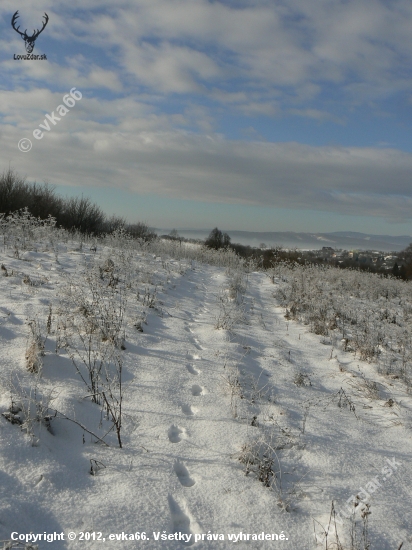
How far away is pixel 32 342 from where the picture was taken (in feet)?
12.9

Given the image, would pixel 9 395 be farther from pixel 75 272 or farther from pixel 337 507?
pixel 75 272

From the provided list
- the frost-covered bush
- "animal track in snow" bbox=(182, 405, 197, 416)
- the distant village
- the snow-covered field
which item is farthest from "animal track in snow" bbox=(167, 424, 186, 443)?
the distant village

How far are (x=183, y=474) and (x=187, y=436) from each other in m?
0.45

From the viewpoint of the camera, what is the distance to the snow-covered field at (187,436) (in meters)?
2.40

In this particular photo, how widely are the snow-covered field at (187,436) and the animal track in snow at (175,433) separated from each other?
0.01 meters

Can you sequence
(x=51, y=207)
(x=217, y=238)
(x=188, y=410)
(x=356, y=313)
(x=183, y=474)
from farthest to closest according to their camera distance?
(x=217, y=238)
(x=51, y=207)
(x=356, y=313)
(x=188, y=410)
(x=183, y=474)

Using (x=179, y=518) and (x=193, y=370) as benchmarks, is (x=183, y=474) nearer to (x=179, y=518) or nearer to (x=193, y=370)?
(x=179, y=518)

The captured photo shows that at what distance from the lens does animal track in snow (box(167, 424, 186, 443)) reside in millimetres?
3264

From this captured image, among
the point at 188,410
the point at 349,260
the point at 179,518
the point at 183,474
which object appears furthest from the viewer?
the point at 349,260

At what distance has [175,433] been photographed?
335cm

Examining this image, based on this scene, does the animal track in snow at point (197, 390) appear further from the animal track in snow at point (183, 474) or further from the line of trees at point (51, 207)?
the line of trees at point (51, 207)

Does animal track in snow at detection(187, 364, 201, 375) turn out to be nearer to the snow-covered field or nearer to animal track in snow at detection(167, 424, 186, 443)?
the snow-covered field

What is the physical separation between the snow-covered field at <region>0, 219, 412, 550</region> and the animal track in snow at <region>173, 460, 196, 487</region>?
2cm

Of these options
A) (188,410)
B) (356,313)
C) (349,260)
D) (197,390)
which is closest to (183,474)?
(188,410)
